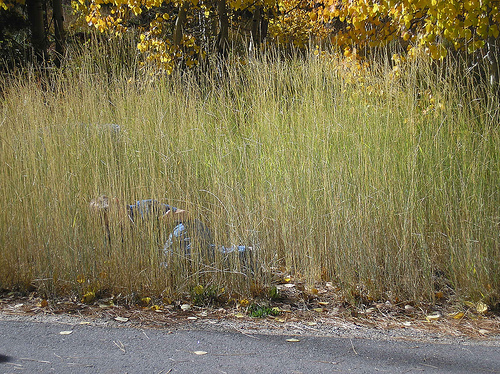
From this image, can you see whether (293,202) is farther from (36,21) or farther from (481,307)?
(36,21)

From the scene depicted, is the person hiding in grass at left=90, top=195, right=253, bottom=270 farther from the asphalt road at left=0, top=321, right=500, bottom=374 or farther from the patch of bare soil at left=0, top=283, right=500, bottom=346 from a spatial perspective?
the asphalt road at left=0, top=321, right=500, bottom=374

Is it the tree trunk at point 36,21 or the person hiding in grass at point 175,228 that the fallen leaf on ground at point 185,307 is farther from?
the tree trunk at point 36,21

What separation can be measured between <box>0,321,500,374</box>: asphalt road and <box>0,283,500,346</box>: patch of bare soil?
0.10 m

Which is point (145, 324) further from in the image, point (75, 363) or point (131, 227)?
point (131, 227)

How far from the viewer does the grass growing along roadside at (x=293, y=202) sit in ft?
10.6

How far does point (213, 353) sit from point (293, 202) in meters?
1.37

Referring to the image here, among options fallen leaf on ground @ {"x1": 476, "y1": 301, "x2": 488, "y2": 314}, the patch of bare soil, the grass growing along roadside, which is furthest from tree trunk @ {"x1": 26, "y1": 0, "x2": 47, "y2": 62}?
fallen leaf on ground @ {"x1": 476, "y1": 301, "x2": 488, "y2": 314}

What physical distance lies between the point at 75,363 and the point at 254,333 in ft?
3.04

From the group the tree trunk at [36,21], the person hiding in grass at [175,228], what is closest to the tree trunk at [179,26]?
the tree trunk at [36,21]

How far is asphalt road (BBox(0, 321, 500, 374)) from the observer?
7.89 ft

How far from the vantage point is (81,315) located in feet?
10.0

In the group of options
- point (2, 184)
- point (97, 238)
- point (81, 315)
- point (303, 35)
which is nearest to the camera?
point (81, 315)

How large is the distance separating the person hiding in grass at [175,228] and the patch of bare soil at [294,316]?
0.31 metres

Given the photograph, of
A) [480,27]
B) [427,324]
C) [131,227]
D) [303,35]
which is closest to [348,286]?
[427,324]
